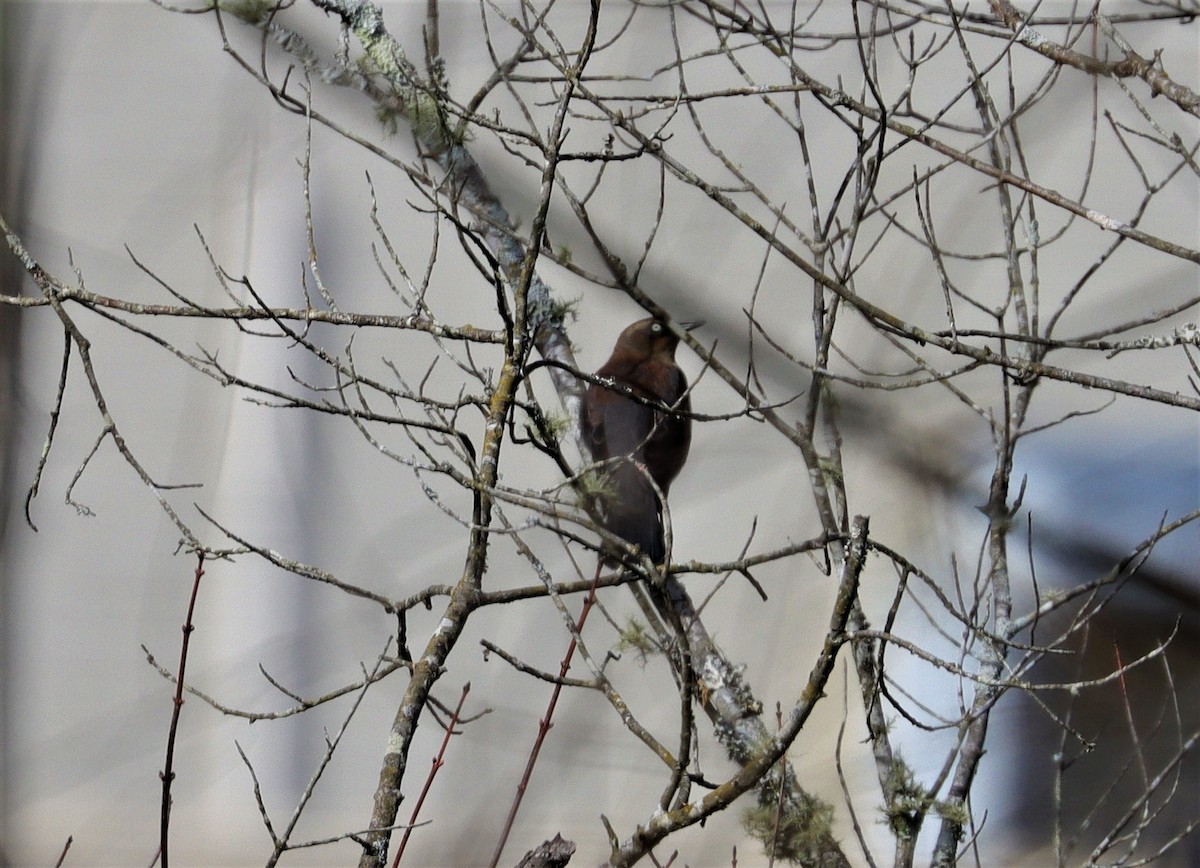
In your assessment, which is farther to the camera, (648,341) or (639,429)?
(648,341)

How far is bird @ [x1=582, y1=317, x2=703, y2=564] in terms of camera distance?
251 centimetres

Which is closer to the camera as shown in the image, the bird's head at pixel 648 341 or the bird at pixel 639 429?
the bird at pixel 639 429

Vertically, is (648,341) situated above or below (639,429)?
above

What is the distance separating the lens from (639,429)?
2836mm

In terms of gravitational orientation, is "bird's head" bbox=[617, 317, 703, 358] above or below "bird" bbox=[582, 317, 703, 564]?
above

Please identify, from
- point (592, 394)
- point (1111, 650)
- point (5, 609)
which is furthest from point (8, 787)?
point (1111, 650)

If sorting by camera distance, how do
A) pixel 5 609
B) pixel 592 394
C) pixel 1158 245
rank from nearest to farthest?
pixel 1158 245 < pixel 592 394 < pixel 5 609

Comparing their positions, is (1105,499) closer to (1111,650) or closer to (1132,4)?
(1111,650)

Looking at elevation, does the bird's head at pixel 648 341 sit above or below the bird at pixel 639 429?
above

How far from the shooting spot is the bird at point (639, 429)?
251 cm

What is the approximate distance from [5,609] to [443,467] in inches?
108

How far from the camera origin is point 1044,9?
2977 mm

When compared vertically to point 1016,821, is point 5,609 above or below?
above

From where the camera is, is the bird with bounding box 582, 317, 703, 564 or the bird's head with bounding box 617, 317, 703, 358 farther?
the bird's head with bounding box 617, 317, 703, 358
